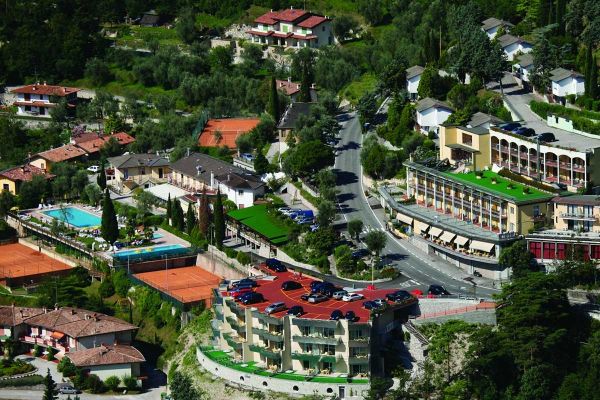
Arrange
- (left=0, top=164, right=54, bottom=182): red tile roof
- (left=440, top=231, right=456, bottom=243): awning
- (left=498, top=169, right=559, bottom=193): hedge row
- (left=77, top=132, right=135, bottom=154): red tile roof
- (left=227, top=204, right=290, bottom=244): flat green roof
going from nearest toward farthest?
(left=498, top=169, right=559, bottom=193): hedge row → (left=440, top=231, right=456, bottom=243): awning → (left=227, top=204, right=290, bottom=244): flat green roof → (left=0, top=164, right=54, bottom=182): red tile roof → (left=77, top=132, right=135, bottom=154): red tile roof

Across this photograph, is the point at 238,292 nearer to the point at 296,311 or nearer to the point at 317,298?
the point at 317,298

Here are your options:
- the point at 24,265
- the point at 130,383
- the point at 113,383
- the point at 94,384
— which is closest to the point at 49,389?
the point at 94,384

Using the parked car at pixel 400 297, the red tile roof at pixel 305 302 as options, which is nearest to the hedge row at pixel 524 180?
the red tile roof at pixel 305 302

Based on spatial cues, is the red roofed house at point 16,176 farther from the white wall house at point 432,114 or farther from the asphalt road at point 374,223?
the white wall house at point 432,114

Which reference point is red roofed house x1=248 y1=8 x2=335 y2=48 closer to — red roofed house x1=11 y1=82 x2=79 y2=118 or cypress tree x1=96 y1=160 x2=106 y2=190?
red roofed house x1=11 y1=82 x2=79 y2=118

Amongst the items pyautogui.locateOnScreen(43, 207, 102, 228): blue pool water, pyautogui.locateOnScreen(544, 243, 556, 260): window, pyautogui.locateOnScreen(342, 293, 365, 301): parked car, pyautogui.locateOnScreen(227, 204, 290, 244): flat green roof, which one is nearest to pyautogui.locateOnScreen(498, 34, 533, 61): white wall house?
pyautogui.locateOnScreen(227, 204, 290, 244): flat green roof

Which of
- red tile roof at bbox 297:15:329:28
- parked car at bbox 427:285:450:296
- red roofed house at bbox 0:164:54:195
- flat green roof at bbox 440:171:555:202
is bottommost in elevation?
red roofed house at bbox 0:164:54:195
